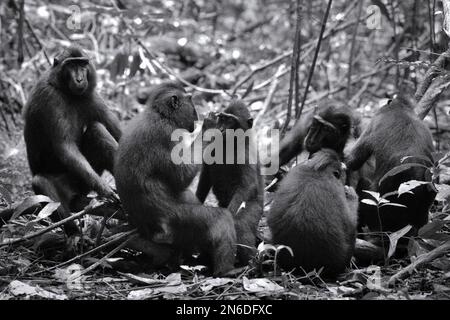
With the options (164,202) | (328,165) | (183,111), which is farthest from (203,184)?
(328,165)

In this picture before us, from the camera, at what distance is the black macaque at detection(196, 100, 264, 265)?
546cm

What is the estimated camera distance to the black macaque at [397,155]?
5.58 m

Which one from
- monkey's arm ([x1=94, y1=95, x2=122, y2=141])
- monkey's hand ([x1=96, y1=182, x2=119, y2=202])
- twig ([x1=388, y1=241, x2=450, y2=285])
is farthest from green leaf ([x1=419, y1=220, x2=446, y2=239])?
monkey's arm ([x1=94, y1=95, x2=122, y2=141])

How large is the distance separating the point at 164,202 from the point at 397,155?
7.52 ft

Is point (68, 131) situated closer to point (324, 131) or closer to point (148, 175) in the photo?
point (148, 175)

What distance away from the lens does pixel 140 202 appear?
5176 millimetres

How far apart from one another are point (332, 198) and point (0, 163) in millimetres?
4791

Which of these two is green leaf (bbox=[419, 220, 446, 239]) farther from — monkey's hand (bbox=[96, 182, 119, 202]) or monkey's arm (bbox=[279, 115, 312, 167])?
monkey's hand (bbox=[96, 182, 119, 202])

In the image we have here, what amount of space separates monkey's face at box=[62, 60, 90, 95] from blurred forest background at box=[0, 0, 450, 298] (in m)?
1.17

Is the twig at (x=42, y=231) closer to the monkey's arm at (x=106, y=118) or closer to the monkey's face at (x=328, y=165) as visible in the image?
the monkey's arm at (x=106, y=118)

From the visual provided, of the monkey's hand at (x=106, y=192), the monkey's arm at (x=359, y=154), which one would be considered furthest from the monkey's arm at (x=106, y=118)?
the monkey's arm at (x=359, y=154)

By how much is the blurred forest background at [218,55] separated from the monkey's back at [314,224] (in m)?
1.33
